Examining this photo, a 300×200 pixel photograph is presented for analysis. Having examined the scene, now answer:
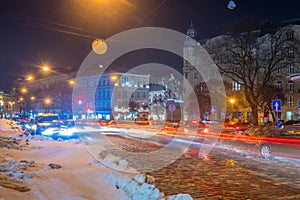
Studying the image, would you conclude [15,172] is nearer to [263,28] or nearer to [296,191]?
[296,191]

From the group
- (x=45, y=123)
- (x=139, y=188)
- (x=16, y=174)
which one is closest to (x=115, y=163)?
(x=16, y=174)

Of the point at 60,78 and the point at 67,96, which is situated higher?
the point at 60,78

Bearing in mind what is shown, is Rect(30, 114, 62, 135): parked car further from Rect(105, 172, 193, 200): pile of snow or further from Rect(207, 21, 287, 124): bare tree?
Rect(105, 172, 193, 200): pile of snow

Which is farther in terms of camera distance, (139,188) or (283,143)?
(283,143)

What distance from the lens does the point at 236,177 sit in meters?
9.95

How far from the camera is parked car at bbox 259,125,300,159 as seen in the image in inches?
513

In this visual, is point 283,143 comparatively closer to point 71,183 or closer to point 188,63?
point 71,183

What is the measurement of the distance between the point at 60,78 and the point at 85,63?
10.4 metres

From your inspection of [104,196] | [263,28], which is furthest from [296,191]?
[263,28]

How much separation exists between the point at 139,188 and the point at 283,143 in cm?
880

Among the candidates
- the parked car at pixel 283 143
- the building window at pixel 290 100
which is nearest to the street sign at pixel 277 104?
the parked car at pixel 283 143

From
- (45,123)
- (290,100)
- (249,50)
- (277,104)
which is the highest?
(249,50)

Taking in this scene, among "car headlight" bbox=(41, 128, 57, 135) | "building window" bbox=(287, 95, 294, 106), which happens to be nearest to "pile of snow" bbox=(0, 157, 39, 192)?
"car headlight" bbox=(41, 128, 57, 135)

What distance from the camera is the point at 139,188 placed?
7.00m
